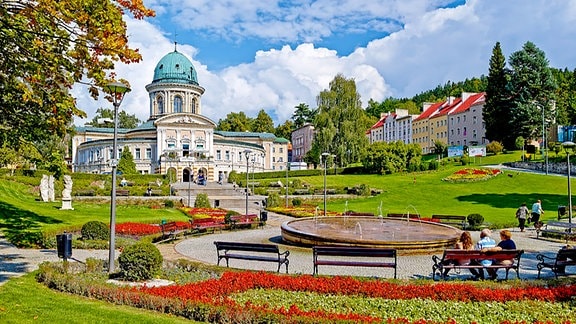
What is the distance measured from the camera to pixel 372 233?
18391mm

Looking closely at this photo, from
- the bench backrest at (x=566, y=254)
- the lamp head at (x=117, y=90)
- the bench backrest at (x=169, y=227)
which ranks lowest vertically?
the bench backrest at (x=169, y=227)

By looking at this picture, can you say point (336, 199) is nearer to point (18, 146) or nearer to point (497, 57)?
point (18, 146)

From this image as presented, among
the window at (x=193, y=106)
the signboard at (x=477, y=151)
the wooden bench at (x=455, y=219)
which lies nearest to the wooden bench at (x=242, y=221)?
the wooden bench at (x=455, y=219)

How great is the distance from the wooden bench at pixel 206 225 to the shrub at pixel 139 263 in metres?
10.5

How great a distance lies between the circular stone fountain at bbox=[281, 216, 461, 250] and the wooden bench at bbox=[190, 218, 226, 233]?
3834mm

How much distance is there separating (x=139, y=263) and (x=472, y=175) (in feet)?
154

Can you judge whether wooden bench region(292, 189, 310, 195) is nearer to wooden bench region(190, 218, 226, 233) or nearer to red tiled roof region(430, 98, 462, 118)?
wooden bench region(190, 218, 226, 233)

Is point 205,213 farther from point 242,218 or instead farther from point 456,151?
point 456,151

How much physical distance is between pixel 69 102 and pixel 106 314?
207 inches

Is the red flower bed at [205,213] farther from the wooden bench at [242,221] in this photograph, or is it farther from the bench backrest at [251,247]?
the bench backrest at [251,247]

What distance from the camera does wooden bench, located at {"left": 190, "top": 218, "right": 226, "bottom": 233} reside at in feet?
71.5

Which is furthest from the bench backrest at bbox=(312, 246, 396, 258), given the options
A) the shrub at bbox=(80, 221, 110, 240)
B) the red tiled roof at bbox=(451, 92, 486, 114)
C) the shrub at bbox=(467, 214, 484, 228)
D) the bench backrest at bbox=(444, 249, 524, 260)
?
the red tiled roof at bbox=(451, 92, 486, 114)

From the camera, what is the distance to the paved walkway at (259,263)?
12824 millimetres

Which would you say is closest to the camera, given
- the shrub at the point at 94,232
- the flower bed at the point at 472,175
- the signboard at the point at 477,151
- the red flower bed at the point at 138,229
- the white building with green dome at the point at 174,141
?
the shrub at the point at 94,232
